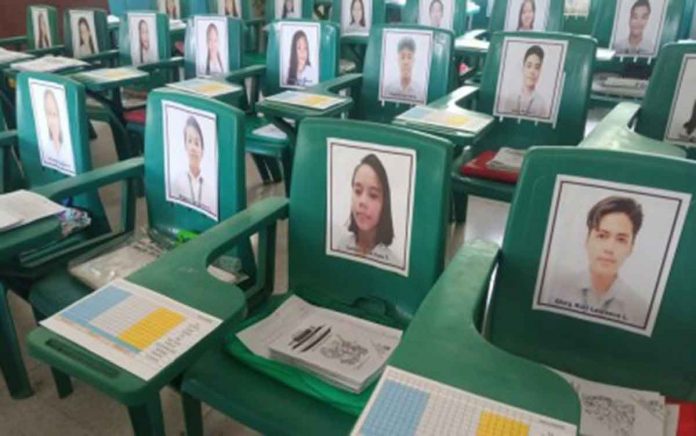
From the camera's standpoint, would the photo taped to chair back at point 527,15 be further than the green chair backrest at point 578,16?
No

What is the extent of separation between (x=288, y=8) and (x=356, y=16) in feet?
1.80

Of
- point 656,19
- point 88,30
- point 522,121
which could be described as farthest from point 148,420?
point 88,30

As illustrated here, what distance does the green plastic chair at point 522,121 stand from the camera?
71.5 inches

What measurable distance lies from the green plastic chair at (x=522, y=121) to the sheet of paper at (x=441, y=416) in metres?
1.12

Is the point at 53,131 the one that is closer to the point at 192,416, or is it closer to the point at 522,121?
the point at 192,416

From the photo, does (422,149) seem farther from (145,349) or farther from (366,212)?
(145,349)

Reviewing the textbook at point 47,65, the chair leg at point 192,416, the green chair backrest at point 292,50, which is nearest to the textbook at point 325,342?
the chair leg at point 192,416

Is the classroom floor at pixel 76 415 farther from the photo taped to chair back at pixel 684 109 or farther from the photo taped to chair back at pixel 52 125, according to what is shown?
the photo taped to chair back at pixel 684 109

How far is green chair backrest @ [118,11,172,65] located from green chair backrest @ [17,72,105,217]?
4.80 ft

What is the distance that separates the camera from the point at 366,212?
1.15 m

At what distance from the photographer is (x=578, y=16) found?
3766mm

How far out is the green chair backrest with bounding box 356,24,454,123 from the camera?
2.13 metres

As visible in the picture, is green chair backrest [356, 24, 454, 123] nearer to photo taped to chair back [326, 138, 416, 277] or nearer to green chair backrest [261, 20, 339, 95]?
green chair backrest [261, 20, 339, 95]

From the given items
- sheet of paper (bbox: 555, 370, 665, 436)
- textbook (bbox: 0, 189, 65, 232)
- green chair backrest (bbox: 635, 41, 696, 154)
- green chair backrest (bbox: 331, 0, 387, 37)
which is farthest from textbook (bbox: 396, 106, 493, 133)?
green chair backrest (bbox: 331, 0, 387, 37)
